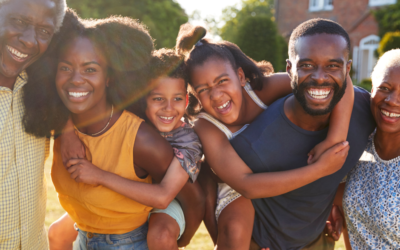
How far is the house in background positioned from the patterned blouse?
58.2ft

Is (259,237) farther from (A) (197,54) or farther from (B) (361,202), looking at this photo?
(A) (197,54)

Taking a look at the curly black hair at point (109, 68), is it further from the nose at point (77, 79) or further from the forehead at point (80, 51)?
the nose at point (77, 79)

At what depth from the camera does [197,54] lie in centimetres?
299

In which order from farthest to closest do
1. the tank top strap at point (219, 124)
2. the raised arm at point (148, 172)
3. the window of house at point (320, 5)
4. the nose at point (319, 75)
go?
the window of house at point (320, 5) < the tank top strap at point (219, 124) < the nose at point (319, 75) < the raised arm at point (148, 172)

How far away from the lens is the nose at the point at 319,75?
2584 millimetres

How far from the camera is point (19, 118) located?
244 centimetres

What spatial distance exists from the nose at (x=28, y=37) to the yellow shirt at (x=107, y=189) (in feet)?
2.45

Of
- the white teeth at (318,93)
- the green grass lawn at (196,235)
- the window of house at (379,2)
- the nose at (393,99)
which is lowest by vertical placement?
the green grass lawn at (196,235)

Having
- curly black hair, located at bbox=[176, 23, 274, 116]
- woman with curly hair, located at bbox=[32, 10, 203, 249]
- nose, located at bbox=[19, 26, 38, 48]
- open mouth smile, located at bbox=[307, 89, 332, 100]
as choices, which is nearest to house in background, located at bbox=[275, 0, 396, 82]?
curly black hair, located at bbox=[176, 23, 274, 116]

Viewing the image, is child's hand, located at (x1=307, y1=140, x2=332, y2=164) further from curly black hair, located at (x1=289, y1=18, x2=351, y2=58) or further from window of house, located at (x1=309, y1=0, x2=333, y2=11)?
window of house, located at (x1=309, y1=0, x2=333, y2=11)

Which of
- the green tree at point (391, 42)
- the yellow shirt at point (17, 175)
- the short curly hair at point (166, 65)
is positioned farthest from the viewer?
the green tree at point (391, 42)

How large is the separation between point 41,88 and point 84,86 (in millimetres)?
353

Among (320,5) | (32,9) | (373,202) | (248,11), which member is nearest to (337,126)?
(373,202)

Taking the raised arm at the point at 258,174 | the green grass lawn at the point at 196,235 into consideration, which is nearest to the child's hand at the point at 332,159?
the raised arm at the point at 258,174
